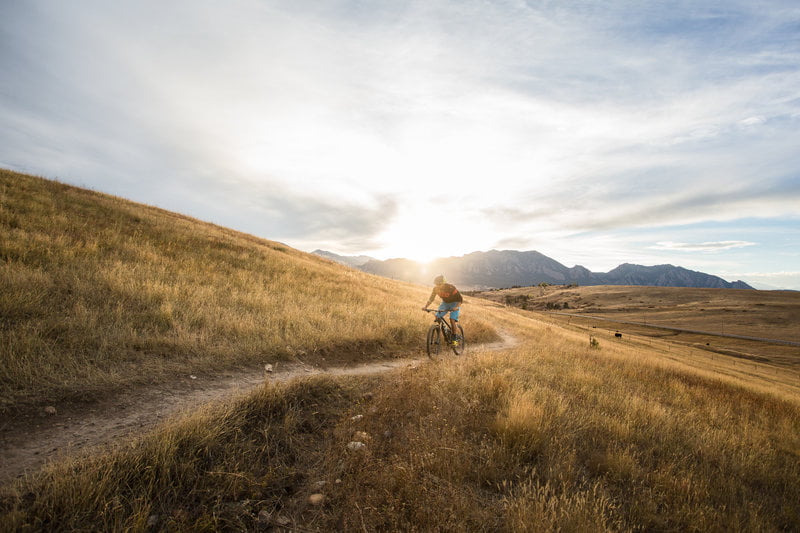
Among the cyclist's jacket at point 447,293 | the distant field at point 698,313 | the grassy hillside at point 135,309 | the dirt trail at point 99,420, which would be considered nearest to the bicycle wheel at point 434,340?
the cyclist's jacket at point 447,293

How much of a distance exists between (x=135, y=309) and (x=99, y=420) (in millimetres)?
4748

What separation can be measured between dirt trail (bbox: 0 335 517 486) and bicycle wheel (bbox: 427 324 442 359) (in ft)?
20.8

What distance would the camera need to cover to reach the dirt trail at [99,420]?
3740 millimetres

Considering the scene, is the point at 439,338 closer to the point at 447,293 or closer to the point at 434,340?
the point at 434,340

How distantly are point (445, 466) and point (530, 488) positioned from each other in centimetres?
110

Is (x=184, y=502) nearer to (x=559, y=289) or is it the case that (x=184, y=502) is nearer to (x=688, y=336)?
(x=688, y=336)

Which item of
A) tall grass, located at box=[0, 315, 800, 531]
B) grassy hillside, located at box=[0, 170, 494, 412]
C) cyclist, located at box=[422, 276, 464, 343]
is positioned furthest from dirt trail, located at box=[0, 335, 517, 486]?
cyclist, located at box=[422, 276, 464, 343]

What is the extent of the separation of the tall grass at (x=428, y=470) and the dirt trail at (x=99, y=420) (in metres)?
0.69

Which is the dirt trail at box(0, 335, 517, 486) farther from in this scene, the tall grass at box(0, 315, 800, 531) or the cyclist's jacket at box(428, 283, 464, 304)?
the cyclist's jacket at box(428, 283, 464, 304)

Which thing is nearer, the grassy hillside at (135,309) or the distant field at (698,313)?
the grassy hillside at (135,309)

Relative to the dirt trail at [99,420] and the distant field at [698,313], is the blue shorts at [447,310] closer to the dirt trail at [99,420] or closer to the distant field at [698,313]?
the dirt trail at [99,420]

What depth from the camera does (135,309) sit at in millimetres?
8406

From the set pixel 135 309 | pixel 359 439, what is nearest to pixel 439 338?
pixel 359 439

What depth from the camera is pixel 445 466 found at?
14.1ft
